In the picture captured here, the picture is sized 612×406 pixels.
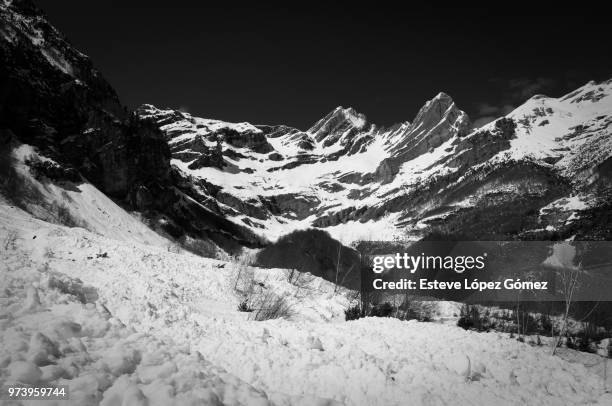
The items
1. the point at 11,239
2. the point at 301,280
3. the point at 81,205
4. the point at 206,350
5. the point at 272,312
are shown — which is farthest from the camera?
the point at 81,205

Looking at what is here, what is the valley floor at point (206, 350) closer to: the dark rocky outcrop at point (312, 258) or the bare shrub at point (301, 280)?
the bare shrub at point (301, 280)

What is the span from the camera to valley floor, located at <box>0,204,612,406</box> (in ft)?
18.4

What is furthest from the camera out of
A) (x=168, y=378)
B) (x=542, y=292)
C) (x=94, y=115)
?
(x=94, y=115)

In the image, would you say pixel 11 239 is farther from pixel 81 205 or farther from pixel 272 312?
pixel 81 205

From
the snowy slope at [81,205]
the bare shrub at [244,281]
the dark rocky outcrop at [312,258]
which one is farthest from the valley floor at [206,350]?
the dark rocky outcrop at [312,258]

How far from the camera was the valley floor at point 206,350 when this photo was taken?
5.60 meters

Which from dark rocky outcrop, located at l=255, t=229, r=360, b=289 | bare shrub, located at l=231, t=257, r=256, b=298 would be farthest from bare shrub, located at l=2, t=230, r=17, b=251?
dark rocky outcrop, located at l=255, t=229, r=360, b=289

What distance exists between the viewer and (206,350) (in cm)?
1176

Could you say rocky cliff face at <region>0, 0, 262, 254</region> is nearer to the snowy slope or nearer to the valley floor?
the snowy slope

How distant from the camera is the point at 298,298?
2692 cm

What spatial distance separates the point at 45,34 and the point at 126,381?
109 metres

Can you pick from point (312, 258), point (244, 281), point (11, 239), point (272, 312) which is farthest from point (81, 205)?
point (272, 312)

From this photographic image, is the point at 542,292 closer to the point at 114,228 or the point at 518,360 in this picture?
the point at 518,360

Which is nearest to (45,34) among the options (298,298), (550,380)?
(298,298)
